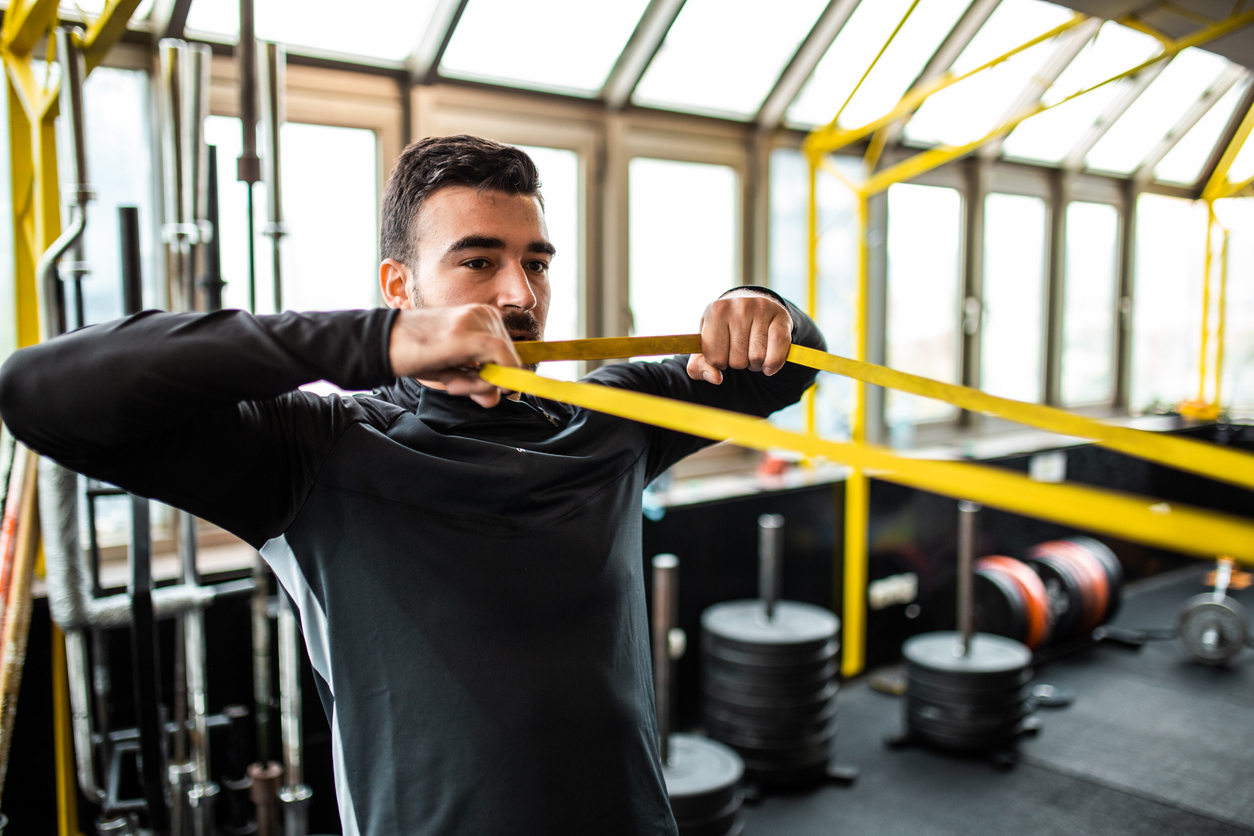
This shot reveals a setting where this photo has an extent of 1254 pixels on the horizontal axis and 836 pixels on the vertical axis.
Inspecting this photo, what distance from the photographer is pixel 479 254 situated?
1.20 metres

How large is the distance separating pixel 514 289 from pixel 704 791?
1890mm

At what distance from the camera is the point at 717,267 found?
4.26m

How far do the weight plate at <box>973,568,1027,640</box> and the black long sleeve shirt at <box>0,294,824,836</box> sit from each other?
11.2ft

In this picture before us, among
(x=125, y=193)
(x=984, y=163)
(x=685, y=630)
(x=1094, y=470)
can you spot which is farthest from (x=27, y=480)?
(x=1094, y=470)

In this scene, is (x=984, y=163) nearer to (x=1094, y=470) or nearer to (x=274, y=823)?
(x=1094, y=470)

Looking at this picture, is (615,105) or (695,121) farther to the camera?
(695,121)

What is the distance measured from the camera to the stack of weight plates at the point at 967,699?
3465 mm

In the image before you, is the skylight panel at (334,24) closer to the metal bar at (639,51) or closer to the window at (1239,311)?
the metal bar at (639,51)

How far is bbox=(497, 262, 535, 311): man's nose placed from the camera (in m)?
1.19

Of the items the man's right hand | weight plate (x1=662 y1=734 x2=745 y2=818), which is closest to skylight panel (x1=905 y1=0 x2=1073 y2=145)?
weight plate (x1=662 y1=734 x2=745 y2=818)

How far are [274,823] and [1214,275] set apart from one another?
23.0 feet

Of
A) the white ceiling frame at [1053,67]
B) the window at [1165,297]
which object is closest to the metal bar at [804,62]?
the white ceiling frame at [1053,67]

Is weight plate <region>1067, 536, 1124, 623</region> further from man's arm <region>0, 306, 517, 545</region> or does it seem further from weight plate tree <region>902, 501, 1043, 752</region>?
man's arm <region>0, 306, 517, 545</region>

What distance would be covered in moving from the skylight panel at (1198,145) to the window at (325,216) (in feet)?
19.4
